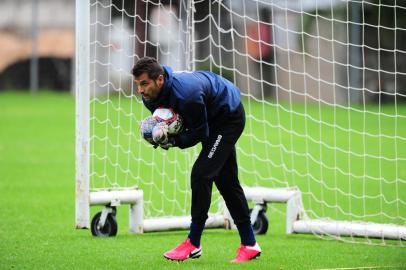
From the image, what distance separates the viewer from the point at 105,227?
8492 millimetres

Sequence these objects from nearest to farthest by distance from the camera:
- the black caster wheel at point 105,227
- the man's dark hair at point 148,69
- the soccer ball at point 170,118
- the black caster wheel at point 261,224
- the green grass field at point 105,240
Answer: the man's dark hair at point 148,69 → the soccer ball at point 170,118 → the green grass field at point 105,240 → the black caster wheel at point 105,227 → the black caster wheel at point 261,224

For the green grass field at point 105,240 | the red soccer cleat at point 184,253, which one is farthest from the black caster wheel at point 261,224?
the red soccer cleat at point 184,253

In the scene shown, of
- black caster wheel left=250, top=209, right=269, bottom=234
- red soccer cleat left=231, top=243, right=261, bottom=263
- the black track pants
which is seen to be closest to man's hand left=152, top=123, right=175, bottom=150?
the black track pants

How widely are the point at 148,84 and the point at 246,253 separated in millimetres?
1602

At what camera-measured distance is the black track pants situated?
689 centimetres

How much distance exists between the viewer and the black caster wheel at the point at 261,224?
8.91m

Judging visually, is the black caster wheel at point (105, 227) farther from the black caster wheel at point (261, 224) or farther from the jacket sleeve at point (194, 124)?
the jacket sleeve at point (194, 124)

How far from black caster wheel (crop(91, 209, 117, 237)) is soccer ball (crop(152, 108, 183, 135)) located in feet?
6.47

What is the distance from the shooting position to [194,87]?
677 centimetres

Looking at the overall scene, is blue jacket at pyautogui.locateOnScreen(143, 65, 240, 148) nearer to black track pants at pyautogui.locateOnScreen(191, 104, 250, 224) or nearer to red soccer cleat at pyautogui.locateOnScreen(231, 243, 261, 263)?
black track pants at pyautogui.locateOnScreen(191, 104, 250, 224)

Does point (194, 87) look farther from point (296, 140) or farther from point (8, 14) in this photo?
point (8, 14)

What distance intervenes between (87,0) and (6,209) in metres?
3.10

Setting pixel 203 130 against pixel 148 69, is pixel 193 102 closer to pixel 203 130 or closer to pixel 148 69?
pixel 203 130

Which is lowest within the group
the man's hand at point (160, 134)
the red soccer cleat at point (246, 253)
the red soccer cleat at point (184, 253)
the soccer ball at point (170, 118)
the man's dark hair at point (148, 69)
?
the red soccer cleat at point (246, 253)
